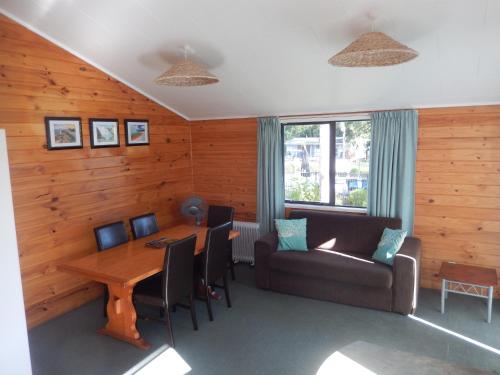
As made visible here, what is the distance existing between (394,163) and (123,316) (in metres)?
3.20

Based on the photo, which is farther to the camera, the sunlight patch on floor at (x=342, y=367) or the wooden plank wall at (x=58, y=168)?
the wooden plank wall at (x=58, y=168)

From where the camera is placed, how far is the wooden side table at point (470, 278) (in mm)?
3527

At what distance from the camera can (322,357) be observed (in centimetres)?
309

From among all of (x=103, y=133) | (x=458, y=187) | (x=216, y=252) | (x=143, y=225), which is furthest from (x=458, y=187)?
(x=103, y=133)

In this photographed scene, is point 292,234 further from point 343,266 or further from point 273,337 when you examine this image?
point 273,337

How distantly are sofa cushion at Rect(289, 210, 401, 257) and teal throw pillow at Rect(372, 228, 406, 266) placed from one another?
20cm

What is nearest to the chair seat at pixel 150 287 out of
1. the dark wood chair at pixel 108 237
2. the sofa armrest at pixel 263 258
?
A: the dark wood chair at pixel 108 237

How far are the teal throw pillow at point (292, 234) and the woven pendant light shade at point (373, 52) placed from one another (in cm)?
225

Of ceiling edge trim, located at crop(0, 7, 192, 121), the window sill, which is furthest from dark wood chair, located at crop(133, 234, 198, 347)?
ceiling edge trim, located at crop(0, 7, 192, 121)

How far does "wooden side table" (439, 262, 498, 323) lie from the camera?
353 centimetres

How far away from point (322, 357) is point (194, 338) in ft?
3.73

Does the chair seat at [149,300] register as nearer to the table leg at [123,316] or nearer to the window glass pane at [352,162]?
the table leg at [123,316]

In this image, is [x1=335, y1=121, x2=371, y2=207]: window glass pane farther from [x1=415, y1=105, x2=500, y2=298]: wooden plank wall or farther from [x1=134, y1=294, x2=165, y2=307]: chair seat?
[x1=134, y1=294, x2=165, y2=307]: chair seat

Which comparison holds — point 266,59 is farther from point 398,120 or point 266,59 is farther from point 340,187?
point 340,187
